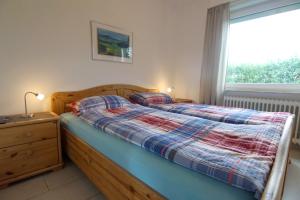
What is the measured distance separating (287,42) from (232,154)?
259cm

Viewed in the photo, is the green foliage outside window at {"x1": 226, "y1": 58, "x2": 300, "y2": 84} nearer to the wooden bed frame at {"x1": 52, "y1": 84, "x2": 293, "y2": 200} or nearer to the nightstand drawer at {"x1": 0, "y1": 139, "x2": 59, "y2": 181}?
the wooden bed frame at {"x1": 52, "y1": 84, "x2": 293, "y2": 200}

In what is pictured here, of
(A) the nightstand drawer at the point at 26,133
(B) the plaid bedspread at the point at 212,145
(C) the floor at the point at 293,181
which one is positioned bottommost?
(C) the floor at the point at 293,181

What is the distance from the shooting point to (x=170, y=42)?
3.56 meters

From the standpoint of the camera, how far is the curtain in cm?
284

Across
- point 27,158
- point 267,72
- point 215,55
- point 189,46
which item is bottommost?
point 27,158

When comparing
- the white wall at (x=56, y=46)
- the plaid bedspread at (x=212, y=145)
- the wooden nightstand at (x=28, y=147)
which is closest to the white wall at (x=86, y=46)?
the white wall at (x=56, y=46)

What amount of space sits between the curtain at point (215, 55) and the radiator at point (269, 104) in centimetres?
23

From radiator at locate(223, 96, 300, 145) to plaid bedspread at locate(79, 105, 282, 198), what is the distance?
1.43m

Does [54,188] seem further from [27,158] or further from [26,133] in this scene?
[26,133]

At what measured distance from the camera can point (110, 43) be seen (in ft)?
8.25

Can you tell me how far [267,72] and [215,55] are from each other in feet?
2.88

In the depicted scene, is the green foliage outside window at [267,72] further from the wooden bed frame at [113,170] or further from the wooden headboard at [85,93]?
the wooden headboard at [85,93]

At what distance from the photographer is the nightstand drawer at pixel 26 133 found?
4.66 ft

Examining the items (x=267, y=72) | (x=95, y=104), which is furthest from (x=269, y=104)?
(x=95, y=104)
